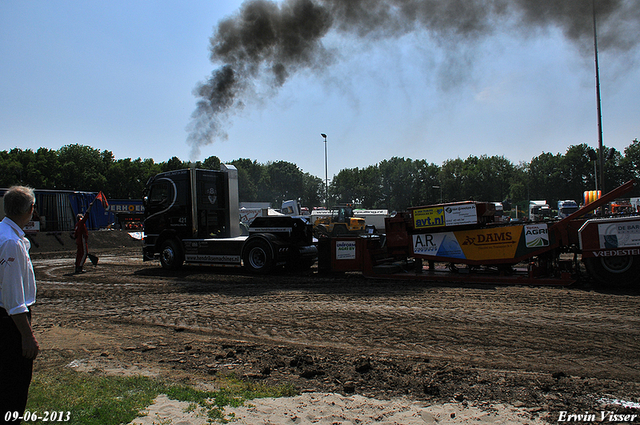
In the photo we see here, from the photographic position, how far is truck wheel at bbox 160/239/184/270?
13.5 m

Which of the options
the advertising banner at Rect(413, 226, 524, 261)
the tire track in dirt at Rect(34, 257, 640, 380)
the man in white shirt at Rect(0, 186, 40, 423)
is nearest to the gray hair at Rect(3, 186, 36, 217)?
the man in white shirt at Rect(0, 186, 40, 423)

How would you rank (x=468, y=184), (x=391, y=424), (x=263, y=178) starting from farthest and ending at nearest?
(x=263, y=178), (x=468, y=184), (x=391, y=424)

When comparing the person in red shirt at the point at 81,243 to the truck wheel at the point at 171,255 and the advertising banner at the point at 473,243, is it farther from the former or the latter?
the advertising banner at the point at 473,243

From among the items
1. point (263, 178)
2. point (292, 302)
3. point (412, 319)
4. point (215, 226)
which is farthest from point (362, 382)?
point (263, 178)

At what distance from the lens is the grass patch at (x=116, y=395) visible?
3.44 metres

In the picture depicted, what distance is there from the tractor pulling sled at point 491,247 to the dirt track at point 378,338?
35.0 inches

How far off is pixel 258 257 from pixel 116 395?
8.60m

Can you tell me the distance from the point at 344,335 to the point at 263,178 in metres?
104

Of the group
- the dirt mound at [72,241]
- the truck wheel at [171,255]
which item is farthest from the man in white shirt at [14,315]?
the dirt mound at [72,241]

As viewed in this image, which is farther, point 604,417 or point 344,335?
point 344,335

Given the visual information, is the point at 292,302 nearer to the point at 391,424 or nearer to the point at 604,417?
the point at 391,424

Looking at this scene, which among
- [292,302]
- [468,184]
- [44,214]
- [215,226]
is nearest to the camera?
[292,302]

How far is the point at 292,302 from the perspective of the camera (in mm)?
8203

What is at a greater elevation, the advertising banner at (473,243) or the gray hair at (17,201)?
the gray hair at (17,201)
